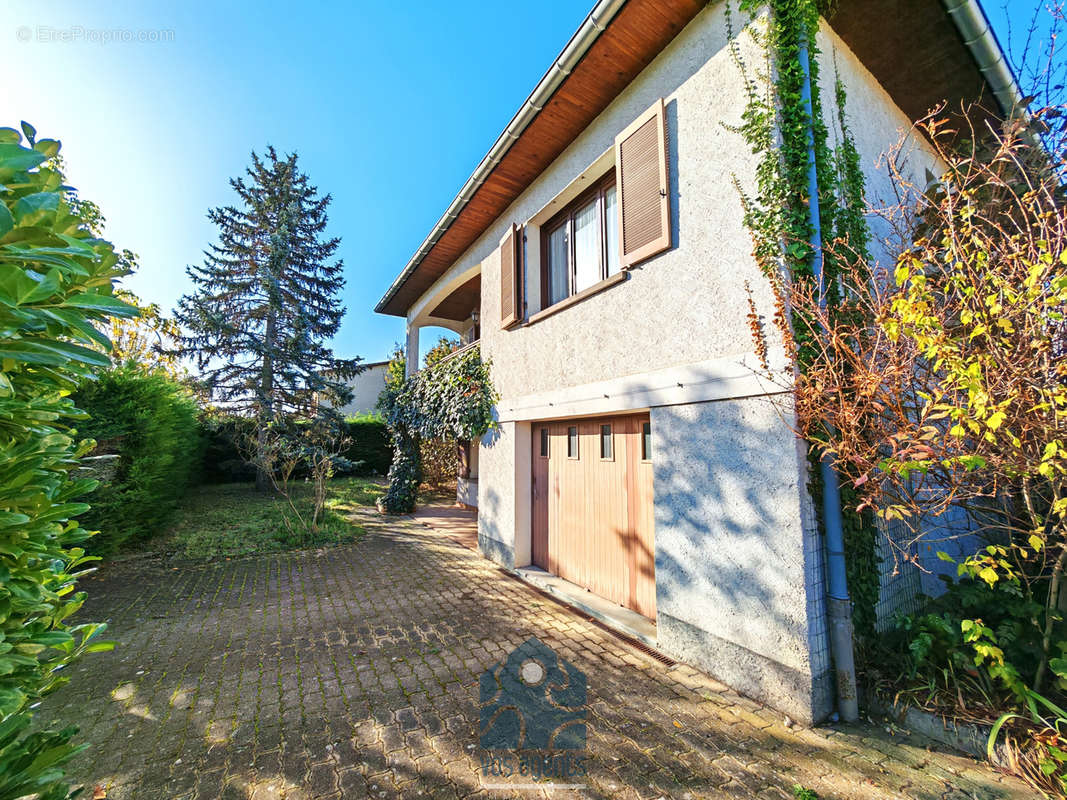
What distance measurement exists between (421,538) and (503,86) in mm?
9601

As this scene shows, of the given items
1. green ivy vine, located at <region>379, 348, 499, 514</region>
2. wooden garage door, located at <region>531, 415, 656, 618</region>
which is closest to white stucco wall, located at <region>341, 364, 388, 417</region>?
green ivy vine, located at <region>379, 348, 499, 514</region>

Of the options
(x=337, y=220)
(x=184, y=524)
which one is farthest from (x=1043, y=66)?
(x=337, y=220)

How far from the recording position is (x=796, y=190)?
3.41 meters

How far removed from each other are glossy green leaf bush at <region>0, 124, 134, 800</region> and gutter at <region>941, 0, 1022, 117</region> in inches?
251

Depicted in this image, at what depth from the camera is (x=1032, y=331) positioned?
2314 mm

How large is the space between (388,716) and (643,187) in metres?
5.26

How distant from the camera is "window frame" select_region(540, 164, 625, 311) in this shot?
5.46 m

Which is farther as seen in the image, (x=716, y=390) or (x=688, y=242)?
(x=688, y=242)

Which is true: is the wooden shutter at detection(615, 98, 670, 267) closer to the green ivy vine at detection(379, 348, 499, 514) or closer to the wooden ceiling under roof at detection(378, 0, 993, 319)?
the wooden ceiling under roof at detection(378, 0, 993, 319)

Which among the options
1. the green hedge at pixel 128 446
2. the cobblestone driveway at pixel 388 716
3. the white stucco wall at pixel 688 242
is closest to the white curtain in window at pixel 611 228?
the white stucco wall at pixel 688 242

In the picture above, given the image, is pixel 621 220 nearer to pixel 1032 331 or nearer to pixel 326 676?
pixel 1032 331

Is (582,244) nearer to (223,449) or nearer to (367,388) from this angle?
(223,449)

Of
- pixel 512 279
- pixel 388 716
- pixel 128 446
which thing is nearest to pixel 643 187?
pixel 512 279

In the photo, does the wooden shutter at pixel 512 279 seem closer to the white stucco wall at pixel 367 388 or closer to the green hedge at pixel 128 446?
the green hedge at pixel 128 446
